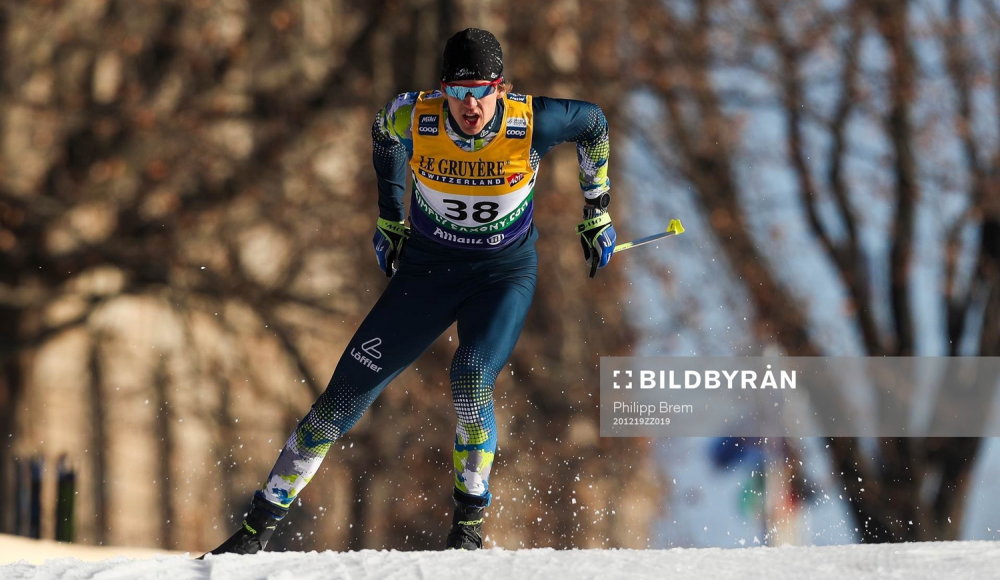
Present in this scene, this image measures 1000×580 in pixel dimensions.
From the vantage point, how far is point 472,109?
4254 mm

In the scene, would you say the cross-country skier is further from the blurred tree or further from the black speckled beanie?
the blurred tree

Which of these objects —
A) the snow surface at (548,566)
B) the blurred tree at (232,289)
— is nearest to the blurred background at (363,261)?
the blurred tree at (232,289)

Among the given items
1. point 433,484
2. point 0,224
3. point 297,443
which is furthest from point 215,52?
point 297,443

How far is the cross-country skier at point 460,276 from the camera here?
438 centimetres

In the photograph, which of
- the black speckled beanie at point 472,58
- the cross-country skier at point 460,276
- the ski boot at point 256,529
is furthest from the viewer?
the ski boot at point 256,529

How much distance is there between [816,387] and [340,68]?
6338 mm

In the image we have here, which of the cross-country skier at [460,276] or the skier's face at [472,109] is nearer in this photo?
the skier's face at [472,109]

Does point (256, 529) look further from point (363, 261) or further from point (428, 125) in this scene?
point (363, 261)

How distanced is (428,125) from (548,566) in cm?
186

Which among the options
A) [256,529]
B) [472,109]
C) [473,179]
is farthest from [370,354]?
[472,109]

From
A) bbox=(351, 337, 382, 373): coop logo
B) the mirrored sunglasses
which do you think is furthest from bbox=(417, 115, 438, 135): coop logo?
bbox=(351, 337, 382, 373): coop logo

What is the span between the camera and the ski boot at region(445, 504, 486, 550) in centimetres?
459

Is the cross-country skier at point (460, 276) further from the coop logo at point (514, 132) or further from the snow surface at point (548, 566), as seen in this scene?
the snow surface at point (548, 566)

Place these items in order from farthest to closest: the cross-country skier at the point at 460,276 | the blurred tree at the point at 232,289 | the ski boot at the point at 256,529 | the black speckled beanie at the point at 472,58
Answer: the blurred tree at the point at 232,289
the ski boot at the point at 256,529
the cross-country skier at the point at 460,276
the black speckled beanie at the point at 472,58
